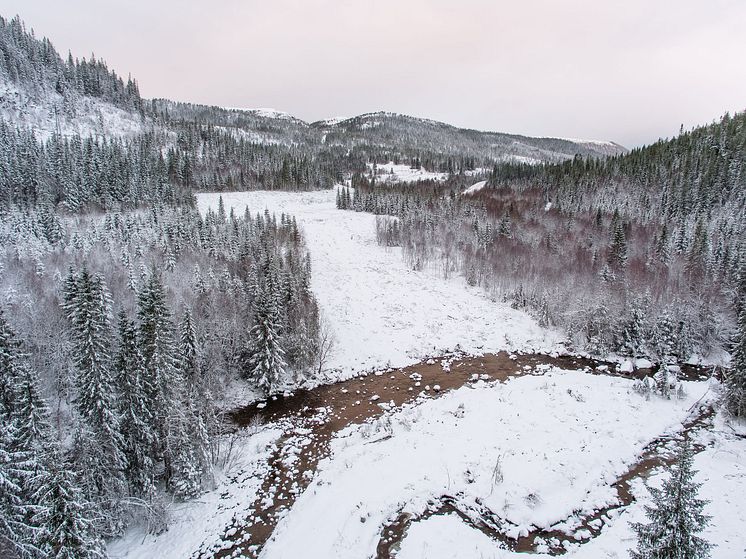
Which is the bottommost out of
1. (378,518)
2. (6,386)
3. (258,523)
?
(258,523)

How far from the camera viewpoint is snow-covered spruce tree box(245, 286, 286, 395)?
31.5 metres

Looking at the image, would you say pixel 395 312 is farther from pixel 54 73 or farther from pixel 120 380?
pixel 54 73

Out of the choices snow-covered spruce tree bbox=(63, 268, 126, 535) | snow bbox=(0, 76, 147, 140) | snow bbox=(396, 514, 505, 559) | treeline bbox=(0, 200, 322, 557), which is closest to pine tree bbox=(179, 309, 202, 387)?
treeline bbox=(0, 200, 322, 557)

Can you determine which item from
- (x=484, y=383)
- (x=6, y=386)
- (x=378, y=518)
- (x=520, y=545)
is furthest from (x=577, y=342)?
(x=6, y=386)

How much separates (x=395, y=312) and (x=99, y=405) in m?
34.6

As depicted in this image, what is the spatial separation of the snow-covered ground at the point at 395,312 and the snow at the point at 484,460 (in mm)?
11696

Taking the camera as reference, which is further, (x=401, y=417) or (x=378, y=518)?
(x=401, y=417)

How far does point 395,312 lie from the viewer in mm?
48188

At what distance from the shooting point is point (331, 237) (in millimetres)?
79750

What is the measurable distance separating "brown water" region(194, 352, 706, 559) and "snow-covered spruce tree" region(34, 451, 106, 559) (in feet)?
18.7

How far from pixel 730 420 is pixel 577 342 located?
16806 millimetres

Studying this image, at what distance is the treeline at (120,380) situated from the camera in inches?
526

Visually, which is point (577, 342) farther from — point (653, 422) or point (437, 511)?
point (437, 511)

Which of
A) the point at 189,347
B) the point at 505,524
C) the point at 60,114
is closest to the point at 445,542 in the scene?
the point at 505,524
